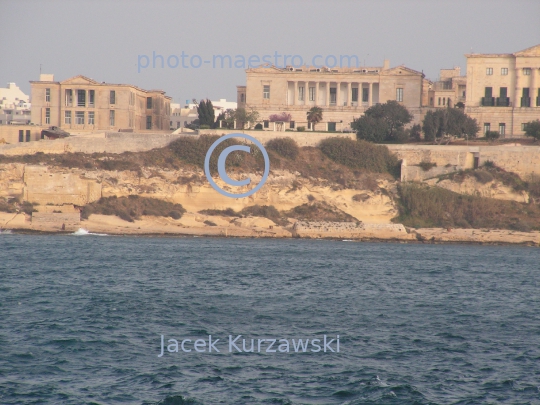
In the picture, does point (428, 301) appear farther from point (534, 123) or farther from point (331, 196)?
point (534, 123)

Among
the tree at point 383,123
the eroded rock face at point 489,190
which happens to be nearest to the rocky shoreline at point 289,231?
the eroded rock face at point 489,190

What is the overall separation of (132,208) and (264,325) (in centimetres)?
3499

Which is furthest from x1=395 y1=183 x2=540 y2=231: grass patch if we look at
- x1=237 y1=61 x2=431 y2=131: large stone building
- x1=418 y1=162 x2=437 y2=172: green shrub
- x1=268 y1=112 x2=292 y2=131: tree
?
x1=268 y1=112 x2=292 y2=131: tree

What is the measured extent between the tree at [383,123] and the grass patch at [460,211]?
8664 mm

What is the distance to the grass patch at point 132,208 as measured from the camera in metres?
59.8

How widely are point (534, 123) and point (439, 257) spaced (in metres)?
25.8

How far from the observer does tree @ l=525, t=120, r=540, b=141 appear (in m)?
70.2

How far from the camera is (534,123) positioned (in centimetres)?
7106

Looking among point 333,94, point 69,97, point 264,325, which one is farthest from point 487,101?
point 264,325

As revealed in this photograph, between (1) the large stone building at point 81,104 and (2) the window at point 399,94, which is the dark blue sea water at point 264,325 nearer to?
(1) the large stone building at point 81,104

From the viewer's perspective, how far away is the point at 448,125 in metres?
71.3

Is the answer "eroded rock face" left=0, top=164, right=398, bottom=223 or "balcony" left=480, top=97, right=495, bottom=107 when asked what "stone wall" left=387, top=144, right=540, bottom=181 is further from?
"balcony" left=480, top=97, right=495, bottom=107

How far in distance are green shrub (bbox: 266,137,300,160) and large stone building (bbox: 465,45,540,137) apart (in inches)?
768

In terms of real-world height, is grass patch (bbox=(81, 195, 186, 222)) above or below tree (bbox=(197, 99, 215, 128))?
below
